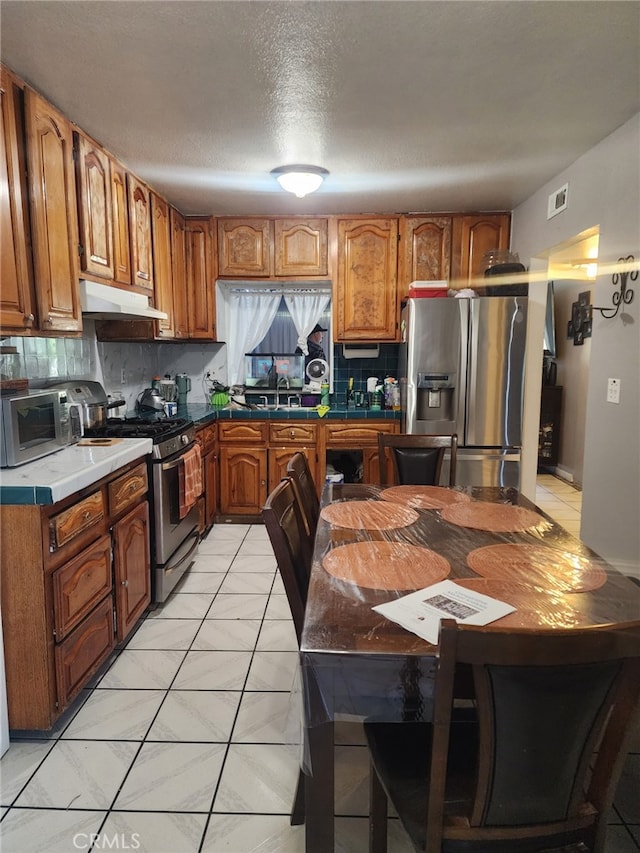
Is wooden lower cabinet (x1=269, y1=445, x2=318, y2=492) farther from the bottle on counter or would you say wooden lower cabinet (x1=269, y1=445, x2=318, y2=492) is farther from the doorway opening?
the doorway opening

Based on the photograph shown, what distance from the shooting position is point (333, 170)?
297 centimetres

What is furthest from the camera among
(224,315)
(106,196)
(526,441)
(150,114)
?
(224,315)

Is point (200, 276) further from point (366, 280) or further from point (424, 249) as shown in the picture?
point (424, 249)

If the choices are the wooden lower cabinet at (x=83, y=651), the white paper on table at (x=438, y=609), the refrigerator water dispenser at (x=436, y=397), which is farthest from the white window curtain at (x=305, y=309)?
the white paper on table at (x=438, y=609)

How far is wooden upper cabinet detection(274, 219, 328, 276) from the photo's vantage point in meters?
3.96

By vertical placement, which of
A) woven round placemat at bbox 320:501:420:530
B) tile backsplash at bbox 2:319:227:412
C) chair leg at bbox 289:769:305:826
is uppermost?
tile backsplash at bbox 2:319:227:412

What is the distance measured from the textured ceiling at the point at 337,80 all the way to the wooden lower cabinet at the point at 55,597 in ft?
5.13

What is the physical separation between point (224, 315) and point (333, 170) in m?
1.76

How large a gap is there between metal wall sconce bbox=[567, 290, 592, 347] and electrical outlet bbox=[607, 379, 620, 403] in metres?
2.92

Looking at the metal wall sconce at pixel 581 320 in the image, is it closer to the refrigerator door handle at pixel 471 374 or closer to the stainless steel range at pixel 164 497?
the refrigerator door handle at pixel 471 374

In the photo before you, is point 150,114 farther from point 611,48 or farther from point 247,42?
point 611,48

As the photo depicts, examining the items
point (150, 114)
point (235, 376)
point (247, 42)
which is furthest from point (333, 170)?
point (235, 376)

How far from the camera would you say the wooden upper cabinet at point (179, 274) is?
376cm

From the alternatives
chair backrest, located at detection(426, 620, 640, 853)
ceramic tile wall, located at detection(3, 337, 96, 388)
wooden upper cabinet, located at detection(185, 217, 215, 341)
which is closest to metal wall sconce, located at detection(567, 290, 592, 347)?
wooden upper cabinet, located at detection(185, 217, 215, 341)
